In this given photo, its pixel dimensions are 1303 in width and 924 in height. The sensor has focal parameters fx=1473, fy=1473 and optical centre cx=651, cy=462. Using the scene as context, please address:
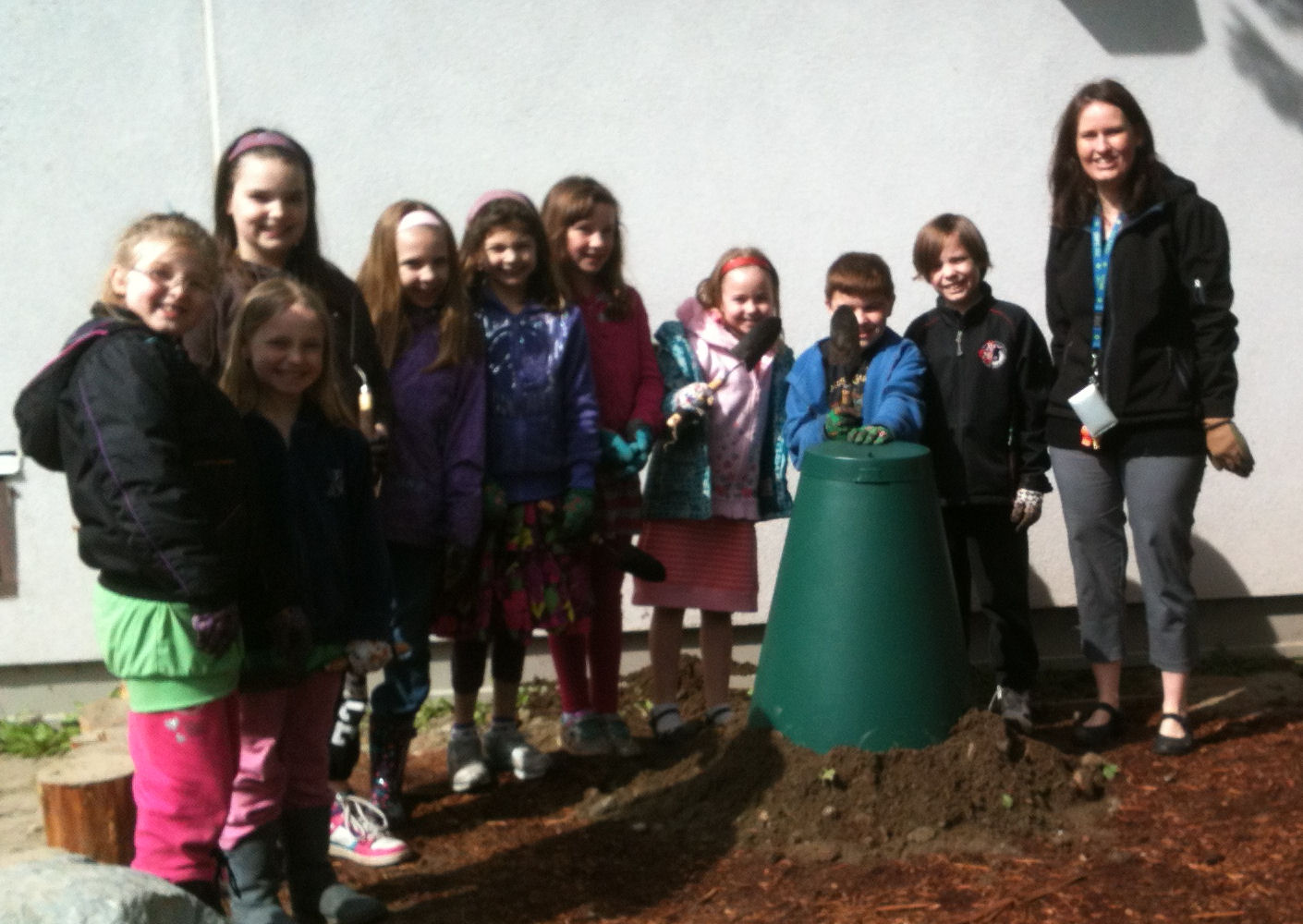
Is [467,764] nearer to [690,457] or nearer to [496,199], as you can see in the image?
[690,457]

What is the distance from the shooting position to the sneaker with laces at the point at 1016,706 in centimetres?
507

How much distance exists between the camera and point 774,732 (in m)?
4.54

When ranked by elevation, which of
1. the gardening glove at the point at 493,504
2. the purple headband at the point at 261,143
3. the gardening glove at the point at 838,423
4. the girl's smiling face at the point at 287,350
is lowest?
the gardening glove at the point at 493,504

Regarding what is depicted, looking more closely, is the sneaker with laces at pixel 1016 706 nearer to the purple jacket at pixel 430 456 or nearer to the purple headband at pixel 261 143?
the purple jacket at pixel 430 456

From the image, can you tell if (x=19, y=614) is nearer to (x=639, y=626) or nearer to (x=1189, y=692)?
(x=639, y=626)

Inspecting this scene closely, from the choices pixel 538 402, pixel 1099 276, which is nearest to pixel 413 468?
pixel 538 402

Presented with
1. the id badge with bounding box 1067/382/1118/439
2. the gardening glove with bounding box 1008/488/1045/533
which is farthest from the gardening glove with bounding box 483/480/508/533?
the id badge with bounding box 1067/382/1118/439

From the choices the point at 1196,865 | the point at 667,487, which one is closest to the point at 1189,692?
the point at 1196,865

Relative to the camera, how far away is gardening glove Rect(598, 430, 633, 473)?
15.3 ft

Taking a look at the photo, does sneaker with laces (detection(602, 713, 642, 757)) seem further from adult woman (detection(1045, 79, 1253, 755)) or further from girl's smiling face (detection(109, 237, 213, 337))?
girl's smiling face (detection(109, 237, 213, 337))

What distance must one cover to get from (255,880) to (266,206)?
171 centimetres

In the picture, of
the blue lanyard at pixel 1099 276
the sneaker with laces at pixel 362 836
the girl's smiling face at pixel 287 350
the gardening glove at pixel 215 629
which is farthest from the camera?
the blue lanyard at pixel 1099 276

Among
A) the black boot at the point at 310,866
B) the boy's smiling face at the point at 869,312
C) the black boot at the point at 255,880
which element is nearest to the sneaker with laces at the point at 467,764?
the black boot at the point at 310,866

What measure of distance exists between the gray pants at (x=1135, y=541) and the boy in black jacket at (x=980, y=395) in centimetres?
15
